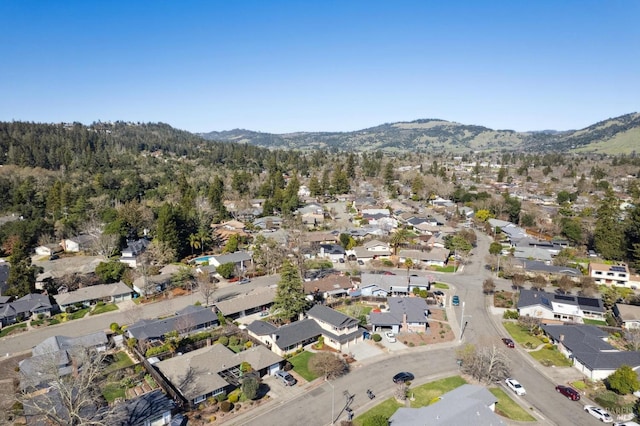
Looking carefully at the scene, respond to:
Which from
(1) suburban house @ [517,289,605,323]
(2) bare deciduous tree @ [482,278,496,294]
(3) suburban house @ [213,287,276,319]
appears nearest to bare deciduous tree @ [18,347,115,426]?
(3) suburban house @ [213,287,276,319]

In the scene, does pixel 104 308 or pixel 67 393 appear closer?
pixel 67 393

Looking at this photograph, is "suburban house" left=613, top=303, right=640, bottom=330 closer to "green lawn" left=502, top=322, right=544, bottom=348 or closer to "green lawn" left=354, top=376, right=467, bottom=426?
"green lawn" left=502, top=322, right=544, bottom=348

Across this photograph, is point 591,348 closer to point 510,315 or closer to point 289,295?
point 510,315

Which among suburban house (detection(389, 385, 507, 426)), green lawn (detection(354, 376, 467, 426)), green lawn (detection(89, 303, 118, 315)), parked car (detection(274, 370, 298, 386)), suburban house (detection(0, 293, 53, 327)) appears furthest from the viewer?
green lawn (detection(89, 303, 118, 315))

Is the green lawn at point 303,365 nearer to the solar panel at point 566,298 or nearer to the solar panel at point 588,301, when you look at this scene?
the solar panel at point 566,298

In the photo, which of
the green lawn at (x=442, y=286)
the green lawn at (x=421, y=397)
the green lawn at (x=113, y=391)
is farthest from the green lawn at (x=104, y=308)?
the green lawn at (x=442, y=286)

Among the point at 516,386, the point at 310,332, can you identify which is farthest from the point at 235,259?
the point at 516,386
